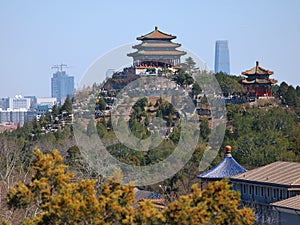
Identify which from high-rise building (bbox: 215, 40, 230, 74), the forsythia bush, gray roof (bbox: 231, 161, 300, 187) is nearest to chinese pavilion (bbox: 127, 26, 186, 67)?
gray roof (bbox: 231, 161, 300, 187)

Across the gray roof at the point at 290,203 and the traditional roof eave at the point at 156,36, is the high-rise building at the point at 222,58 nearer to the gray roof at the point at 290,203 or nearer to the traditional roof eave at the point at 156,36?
the traditional roof eave at the point at 156,36

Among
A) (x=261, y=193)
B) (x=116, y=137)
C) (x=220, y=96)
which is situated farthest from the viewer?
(x=220, y=96)

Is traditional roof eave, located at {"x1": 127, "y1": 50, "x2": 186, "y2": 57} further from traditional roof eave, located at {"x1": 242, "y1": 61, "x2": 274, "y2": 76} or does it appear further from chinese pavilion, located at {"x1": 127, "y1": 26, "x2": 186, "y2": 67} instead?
traditional roof eave, located at {"x1": 242, "y1": 61, "x2": 274, "y2": 76}

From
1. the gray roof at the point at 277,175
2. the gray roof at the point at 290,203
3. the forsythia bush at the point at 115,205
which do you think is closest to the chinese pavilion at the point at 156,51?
the gray roof at the point at 277,175

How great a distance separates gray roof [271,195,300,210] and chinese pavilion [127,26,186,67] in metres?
42.3

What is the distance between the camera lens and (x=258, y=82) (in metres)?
67.1

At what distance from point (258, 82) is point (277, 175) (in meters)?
32.9

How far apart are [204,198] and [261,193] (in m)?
16.1

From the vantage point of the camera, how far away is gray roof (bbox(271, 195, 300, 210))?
3006 centimetres

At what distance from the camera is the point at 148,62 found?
73.9 metres

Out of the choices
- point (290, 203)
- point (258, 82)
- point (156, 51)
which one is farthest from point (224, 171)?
point (156, 51)

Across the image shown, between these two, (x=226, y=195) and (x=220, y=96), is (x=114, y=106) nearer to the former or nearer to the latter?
(x=220, y=96)

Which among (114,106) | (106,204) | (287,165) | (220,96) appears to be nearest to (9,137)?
(114,106)

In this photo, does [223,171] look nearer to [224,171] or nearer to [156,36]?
[224,171]
